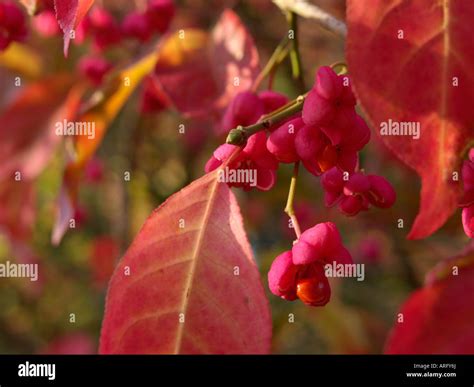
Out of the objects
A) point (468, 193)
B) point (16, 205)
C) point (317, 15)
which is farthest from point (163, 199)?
point (468, 193)

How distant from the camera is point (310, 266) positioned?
2.32ft

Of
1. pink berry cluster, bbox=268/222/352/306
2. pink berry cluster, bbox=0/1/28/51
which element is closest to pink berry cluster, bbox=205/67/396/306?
pink berry cluster, bbox=268/222/352/306

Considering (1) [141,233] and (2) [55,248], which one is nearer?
(1) [141,233]

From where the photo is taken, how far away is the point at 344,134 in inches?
26.0

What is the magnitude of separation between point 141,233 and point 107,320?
0.28 ft

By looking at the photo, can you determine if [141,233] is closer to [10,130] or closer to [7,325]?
[10,130]

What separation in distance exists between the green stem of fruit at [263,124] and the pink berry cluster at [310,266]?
0.34 feet

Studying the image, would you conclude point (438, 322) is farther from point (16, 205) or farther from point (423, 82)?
point (16, 205)

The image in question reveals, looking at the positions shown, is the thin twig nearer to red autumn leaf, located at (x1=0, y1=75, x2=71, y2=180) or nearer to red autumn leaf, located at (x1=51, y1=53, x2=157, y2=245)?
red autumn leaf, located at (x1=51, y1=53, x2=157, y2=245)

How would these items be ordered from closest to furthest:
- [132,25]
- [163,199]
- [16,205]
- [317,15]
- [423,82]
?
[423,82]
[317,15]
[132,25]
[16,205]
[163,199]

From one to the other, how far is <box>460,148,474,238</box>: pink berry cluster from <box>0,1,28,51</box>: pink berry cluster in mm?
597

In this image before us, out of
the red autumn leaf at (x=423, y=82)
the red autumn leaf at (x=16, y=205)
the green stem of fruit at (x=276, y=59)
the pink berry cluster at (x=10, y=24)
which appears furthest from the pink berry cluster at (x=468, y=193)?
the red autumn leaf at (x=16, y=205)

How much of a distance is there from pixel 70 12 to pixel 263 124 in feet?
0.63
